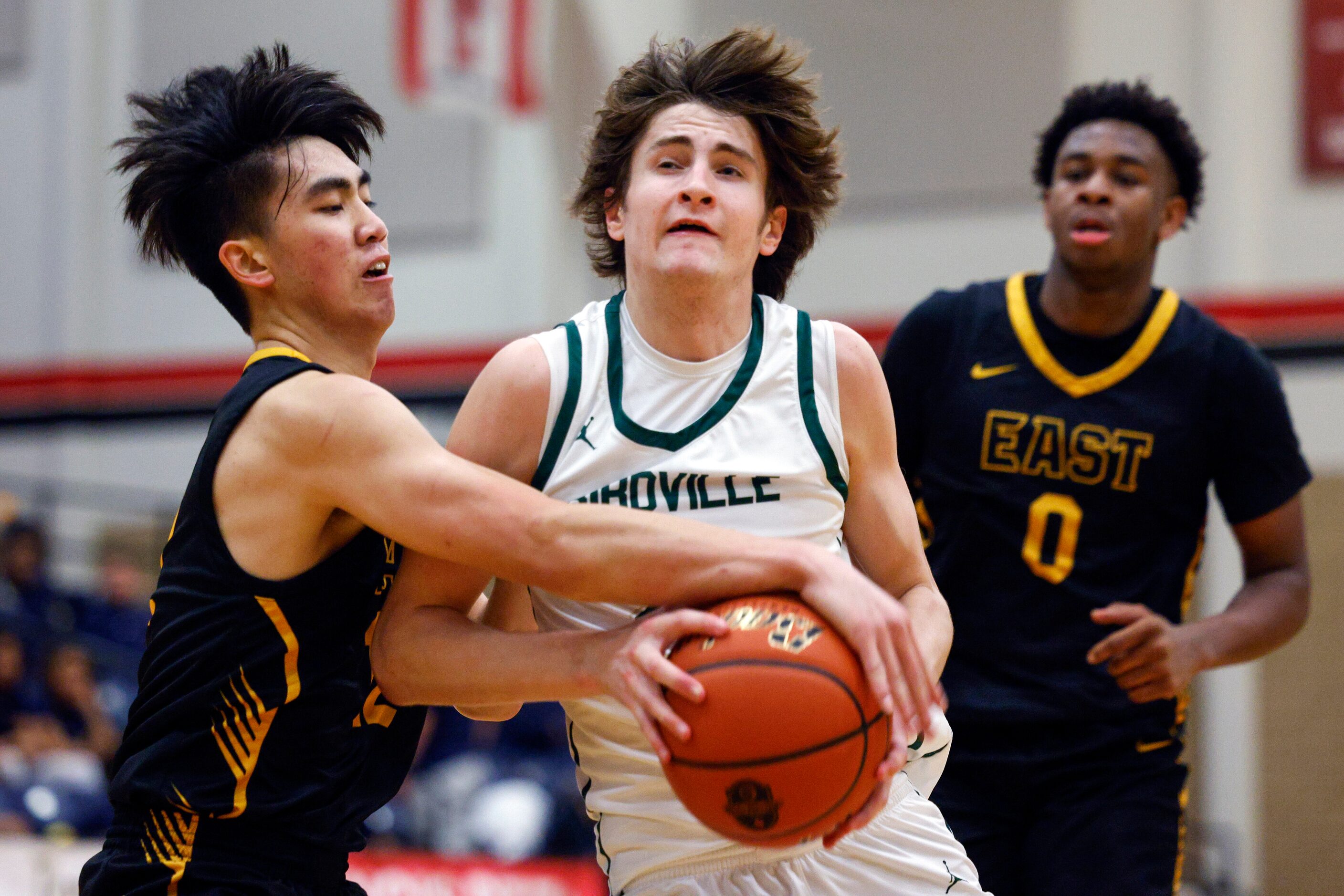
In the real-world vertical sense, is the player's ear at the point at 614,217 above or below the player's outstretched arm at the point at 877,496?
above

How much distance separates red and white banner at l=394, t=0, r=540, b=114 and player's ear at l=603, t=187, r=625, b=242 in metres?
5.95

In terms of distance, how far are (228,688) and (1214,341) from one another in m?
2.47

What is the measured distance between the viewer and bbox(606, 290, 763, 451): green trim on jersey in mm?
2533

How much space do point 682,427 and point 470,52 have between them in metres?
6.83

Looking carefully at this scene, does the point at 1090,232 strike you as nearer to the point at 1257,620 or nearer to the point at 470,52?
the point at 1257,620

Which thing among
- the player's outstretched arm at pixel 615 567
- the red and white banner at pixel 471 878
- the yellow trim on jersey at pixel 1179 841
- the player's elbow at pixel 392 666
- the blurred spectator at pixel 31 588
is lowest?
the red and white banner at pixel 471 878

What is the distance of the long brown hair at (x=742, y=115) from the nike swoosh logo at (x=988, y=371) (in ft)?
2.46

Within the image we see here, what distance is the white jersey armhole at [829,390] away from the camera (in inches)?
102

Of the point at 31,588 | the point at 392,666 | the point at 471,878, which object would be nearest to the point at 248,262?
the point at 392,666

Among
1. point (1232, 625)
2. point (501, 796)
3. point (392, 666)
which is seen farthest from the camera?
point (501, 796)

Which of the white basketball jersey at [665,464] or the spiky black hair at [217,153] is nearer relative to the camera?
the white basketball jersey at [665,464]

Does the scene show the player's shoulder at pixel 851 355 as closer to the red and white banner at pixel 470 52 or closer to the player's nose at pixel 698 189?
the player's nose at pixel 698 189

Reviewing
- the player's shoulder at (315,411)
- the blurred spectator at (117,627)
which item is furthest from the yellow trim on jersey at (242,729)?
the blurred spectator at (117,627)

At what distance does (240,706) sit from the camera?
242 centimetres
